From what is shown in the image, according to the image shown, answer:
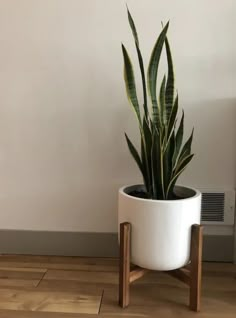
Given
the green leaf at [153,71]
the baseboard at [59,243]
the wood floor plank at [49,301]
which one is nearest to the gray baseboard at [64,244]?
the baseboard at [59,243]

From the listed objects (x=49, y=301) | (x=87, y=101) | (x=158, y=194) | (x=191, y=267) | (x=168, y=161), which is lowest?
(x=49, y=301)

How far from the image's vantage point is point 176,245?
1.37m

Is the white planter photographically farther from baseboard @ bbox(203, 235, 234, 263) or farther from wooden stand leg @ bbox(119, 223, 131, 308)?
baseboard @ bbox(203, 235, 234, 263)

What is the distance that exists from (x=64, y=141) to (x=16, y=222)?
0.44m

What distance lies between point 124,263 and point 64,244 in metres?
0.52

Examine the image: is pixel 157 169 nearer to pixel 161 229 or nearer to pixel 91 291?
pixel 161 229

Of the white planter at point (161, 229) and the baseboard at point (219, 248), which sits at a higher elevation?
the white planter at point (161, 229)

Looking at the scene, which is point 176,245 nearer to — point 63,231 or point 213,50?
point 63,231

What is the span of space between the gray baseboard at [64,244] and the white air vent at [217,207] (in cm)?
12

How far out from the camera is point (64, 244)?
185 cm

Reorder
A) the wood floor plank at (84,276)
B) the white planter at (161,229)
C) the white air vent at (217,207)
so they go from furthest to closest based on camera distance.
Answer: the white air vent at (217,207) < the wood floor plank at (84,276) < the white planter at (161,229)

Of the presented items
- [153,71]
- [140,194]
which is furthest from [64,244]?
[153,71]

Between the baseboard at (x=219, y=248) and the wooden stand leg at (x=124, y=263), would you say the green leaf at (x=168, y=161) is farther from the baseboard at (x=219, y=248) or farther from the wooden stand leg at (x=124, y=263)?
the baseboard at (x=219, y=248)

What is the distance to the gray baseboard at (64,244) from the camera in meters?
1.83
